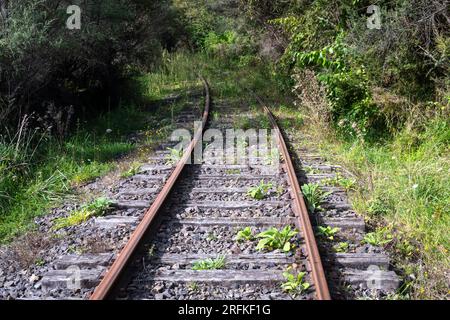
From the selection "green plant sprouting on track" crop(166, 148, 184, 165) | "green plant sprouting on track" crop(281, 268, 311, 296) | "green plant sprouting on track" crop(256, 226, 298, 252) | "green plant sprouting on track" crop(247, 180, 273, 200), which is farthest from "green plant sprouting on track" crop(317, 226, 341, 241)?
"green plant sprouting on track" crop(166, 148, 184, 165)

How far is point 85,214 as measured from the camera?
16.5 ft

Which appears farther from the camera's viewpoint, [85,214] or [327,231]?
[85,214]

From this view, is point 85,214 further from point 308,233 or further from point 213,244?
point 308,233

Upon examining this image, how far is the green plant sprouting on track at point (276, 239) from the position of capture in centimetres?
418

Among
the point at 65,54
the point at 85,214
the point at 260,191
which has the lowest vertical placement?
the point at 85,214

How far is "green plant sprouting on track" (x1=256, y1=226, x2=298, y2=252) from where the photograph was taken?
418cm

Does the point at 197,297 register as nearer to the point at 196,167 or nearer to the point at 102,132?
the point at 196,167

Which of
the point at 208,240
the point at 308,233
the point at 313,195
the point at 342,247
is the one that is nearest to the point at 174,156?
the point at 313,195

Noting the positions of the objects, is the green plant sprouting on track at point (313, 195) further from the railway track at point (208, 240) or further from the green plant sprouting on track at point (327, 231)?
the green plant sprouting on track at point (327, 231)

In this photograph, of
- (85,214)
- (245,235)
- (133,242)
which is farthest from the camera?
(85,214)

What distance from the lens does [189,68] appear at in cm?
2019

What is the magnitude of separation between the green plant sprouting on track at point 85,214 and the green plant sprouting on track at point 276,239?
1.85 m

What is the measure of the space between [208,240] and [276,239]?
2.16 ft

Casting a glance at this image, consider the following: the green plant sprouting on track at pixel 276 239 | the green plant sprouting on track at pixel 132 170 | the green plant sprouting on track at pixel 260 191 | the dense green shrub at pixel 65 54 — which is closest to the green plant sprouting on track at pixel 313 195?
the green plant sprouting on track at pixel 260 191
